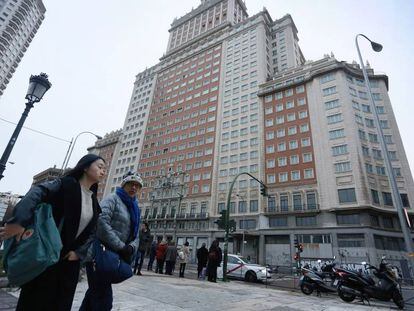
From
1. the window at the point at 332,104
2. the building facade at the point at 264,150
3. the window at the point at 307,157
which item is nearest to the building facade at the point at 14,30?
the building facade at the point at 264,150

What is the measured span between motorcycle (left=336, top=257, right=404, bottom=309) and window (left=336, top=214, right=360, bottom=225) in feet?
89.1

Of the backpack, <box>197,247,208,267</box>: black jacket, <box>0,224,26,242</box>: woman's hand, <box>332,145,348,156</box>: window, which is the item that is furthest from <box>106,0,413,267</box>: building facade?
<box>0,224,26,242</box>: woman's hand

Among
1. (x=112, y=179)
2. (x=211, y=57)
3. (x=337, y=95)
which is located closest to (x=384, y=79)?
(x=337, y=95)

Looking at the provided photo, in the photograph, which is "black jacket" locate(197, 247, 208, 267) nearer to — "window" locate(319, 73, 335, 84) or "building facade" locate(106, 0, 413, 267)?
"building facade" locate(106, 0, 413, 267)

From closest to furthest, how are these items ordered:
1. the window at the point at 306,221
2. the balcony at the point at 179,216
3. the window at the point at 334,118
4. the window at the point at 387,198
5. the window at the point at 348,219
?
the window at the point at 348,219
the window at the point at 387,198
the window at the point at 306,221
the window at the point at 334,118
the balcony at the point at 179,216

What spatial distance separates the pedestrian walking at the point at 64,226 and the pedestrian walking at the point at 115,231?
0.20 m

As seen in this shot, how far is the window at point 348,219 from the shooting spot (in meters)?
30.9

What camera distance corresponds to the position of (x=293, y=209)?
35.8 meters

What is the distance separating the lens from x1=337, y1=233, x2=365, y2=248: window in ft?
97.2

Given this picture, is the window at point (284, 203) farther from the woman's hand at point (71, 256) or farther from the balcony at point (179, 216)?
the woman's hand at point (71, 256)

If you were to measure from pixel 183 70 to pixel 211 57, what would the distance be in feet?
32.8

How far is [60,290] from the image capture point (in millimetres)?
1916

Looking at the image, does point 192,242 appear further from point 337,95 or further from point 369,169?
point 337,95

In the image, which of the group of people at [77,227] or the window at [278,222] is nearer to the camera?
the group of people at [77,227]
